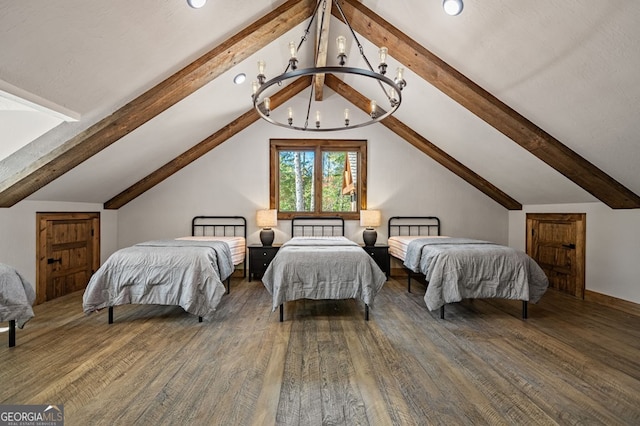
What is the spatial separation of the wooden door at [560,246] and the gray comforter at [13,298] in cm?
582

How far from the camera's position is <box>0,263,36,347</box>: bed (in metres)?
2.27

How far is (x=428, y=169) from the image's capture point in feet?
17.5

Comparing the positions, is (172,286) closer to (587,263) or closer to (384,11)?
(384,11)

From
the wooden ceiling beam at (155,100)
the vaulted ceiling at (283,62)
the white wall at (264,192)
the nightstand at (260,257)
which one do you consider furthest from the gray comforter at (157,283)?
the white wall at (264,192)

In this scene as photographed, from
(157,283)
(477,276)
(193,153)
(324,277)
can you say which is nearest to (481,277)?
(477,276)

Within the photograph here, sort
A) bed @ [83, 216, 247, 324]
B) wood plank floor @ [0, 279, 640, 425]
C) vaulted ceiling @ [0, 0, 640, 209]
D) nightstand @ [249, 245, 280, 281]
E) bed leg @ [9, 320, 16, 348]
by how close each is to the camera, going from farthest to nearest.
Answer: nightstand @ [249, 245, 280, 281] → bed @ [83, 216, 247, 324] → bed leg @ [9, 320, 16, 348] → vaulted ceiling @ [0, 0, 640, 209] → wood plank floor @ [0, 279, 640, 425]

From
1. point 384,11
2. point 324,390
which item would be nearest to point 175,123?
point 384,11

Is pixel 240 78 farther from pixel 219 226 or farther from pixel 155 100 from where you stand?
pixel 219 226

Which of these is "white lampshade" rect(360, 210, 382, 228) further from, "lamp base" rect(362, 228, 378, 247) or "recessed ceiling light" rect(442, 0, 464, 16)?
"recessed ceiling light" rect(442, 0, 464, 16)

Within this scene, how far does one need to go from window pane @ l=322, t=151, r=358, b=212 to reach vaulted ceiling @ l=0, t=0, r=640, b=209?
4.25ft

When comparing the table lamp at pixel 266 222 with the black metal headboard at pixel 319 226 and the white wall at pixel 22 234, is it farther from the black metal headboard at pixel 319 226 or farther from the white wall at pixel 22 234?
the white wall at pixel 22 234

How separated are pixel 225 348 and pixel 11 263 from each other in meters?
2.77

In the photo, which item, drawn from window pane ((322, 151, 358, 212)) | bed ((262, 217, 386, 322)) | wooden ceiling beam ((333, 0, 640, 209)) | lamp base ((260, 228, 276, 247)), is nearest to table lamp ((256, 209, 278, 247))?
lamp base ((260, 228, 276, 247))

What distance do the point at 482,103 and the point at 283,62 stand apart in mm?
2466
